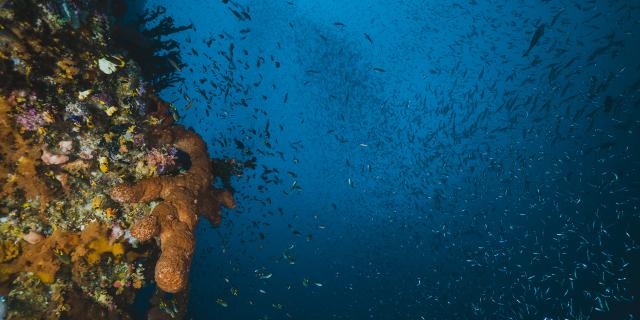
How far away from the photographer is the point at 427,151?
3081 cm

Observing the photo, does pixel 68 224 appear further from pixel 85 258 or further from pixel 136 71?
pixel 136 71

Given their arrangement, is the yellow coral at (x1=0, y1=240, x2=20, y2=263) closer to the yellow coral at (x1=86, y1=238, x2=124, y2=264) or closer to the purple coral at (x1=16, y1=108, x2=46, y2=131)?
the yellow coral at (x1=86, y1=238, x2=124, y2=264)

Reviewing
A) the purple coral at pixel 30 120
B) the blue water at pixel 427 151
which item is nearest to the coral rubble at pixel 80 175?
the purple coral at pixel 30 120

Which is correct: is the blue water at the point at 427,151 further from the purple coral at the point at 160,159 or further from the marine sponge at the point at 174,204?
the purple coral at the point at 160,159

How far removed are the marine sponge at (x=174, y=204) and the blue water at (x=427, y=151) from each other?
13460 mm

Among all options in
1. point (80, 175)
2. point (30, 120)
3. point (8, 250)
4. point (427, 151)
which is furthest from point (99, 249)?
point (427, 151)

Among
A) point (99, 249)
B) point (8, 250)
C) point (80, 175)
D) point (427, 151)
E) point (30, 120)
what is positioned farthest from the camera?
point (427, 151)

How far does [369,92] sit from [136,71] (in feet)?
165

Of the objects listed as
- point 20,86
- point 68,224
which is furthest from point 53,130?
point 68,224

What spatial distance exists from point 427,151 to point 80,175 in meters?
29.9

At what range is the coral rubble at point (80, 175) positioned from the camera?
166 inches

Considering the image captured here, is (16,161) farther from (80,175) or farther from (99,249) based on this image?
(99,249)

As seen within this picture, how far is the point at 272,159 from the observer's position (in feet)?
211

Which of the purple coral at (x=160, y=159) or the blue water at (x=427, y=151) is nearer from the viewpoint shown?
the purple coral at (x=160, y=159)
